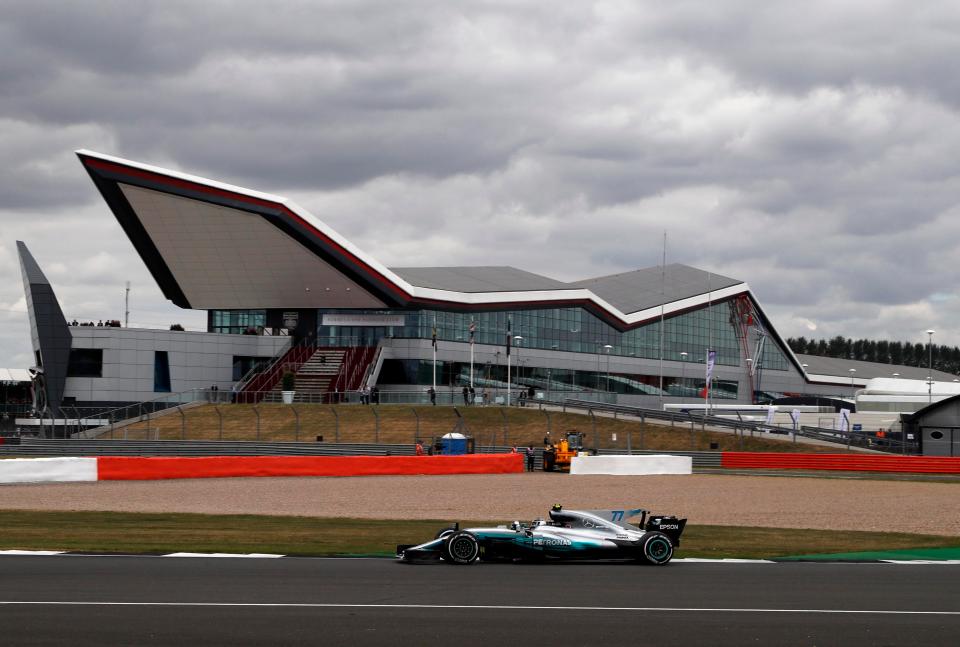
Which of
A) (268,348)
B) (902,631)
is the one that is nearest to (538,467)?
(268,348)

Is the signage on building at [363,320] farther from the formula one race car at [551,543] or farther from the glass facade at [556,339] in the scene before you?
the formula one race car at [551,543]

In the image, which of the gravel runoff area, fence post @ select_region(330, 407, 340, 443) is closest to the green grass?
the gravel runoff area

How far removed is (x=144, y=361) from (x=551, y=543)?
68644 mm

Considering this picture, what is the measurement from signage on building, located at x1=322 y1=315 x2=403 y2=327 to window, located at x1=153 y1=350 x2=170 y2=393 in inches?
506

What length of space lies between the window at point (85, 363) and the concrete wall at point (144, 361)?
0.34 metres

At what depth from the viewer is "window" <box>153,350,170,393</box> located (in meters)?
83.8

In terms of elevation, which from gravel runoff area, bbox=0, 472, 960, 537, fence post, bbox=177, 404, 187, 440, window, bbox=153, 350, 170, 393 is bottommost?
gravel runoff area, bbox=0, 472, 960, 537

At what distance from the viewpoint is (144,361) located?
3260 inches

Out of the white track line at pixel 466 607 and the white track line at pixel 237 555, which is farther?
the white track line at pixel 237 555

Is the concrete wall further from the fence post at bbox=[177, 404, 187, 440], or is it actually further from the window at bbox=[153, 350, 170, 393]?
the fence post at bbox=[177, 404, 187, 440]

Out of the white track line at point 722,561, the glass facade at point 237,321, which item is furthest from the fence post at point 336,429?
the white track line at point 722,561

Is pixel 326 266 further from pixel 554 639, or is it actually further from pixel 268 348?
pixel 554 639

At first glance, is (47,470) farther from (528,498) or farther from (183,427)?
(183,427)

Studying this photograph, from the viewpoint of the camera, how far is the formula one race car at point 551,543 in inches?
738
